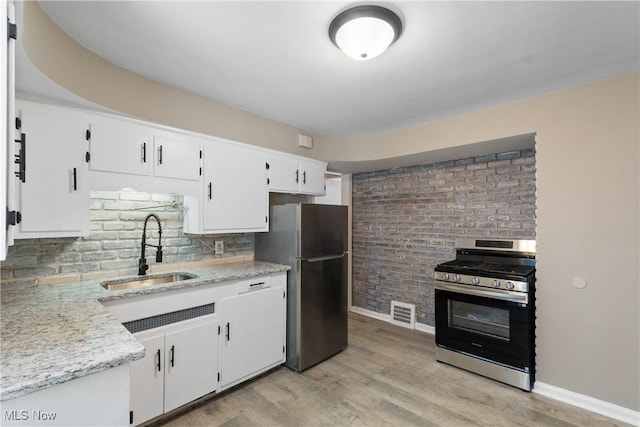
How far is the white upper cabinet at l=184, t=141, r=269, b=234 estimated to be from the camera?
266 cm

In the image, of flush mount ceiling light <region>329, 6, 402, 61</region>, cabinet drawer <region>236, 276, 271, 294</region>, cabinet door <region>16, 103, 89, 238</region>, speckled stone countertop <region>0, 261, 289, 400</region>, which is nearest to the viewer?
speckled stone countertop <region>0, 261, 289, 400</region>

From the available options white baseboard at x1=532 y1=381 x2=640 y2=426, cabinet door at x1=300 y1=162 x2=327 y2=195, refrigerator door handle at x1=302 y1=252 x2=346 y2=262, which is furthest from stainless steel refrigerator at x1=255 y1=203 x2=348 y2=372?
white baseboard at x1=532 y1=381 x2=640 y2=426

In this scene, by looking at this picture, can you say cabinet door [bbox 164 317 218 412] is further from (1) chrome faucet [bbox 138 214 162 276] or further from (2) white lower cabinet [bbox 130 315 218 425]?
(1) chrome faucet [bbox 138 214 162 276]

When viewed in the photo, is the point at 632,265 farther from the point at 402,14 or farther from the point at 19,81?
the point at 19,81

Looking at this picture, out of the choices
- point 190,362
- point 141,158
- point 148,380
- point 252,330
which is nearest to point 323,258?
point 252,330

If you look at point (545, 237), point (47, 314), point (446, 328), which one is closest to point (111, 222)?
point (47, 314)

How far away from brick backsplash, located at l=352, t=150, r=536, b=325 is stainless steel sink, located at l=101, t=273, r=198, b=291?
2707 millimetres

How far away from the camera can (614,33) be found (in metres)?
1.75

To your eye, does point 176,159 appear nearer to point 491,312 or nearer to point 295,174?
point 295,174

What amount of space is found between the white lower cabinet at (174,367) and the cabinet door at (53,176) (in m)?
0.88

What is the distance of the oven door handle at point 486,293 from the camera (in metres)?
2.54

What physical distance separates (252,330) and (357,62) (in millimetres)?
2304

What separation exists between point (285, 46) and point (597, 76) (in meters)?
2.30

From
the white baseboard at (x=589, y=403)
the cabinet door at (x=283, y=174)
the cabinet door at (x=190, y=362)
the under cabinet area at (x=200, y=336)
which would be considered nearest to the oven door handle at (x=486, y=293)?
the white baseboard at (x=589, y=403)
